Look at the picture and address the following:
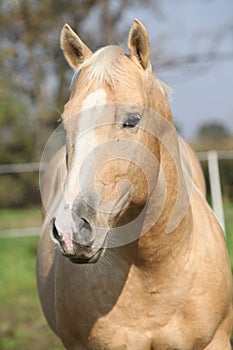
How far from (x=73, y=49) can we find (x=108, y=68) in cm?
41

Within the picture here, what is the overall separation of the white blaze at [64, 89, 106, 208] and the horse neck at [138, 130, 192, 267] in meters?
0.43

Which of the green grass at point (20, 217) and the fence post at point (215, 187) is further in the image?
the green grass at point (20, 217)

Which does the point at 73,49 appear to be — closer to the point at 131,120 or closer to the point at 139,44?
the point at 139,44

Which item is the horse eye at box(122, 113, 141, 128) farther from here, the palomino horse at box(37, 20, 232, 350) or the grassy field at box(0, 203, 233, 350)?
the grassy field at box(0, 203, 233, 350)

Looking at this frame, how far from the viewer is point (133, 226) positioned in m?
2.37

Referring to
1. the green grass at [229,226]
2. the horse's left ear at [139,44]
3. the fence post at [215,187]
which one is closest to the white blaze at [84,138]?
the horse's left ear at [139,44]

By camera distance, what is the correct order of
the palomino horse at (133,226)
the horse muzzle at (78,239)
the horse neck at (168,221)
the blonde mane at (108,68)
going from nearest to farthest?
the horse muzzle at (78,239) < the palomino horse at (133,226) < the blonde mane at (108,68) < the horse neck at (168,221)

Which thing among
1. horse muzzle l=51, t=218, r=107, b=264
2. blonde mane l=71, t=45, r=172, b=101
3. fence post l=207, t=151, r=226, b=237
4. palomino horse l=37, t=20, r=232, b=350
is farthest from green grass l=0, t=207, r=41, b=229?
horse muzzle l=51, t=218, r=107, b=264

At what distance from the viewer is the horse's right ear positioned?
2475 mm

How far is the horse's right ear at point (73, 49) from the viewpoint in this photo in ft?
8.12

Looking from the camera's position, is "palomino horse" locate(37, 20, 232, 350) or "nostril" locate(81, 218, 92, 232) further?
"palomino horse" locate(37, 20, 232, 350)

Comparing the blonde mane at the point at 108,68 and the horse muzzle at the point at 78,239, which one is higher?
the blonde mane at the point at 108,68

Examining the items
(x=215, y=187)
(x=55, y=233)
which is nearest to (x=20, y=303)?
(x=215, y=187)

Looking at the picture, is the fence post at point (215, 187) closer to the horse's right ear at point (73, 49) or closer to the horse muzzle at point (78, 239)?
the horse's right ear at point (73, 49)
